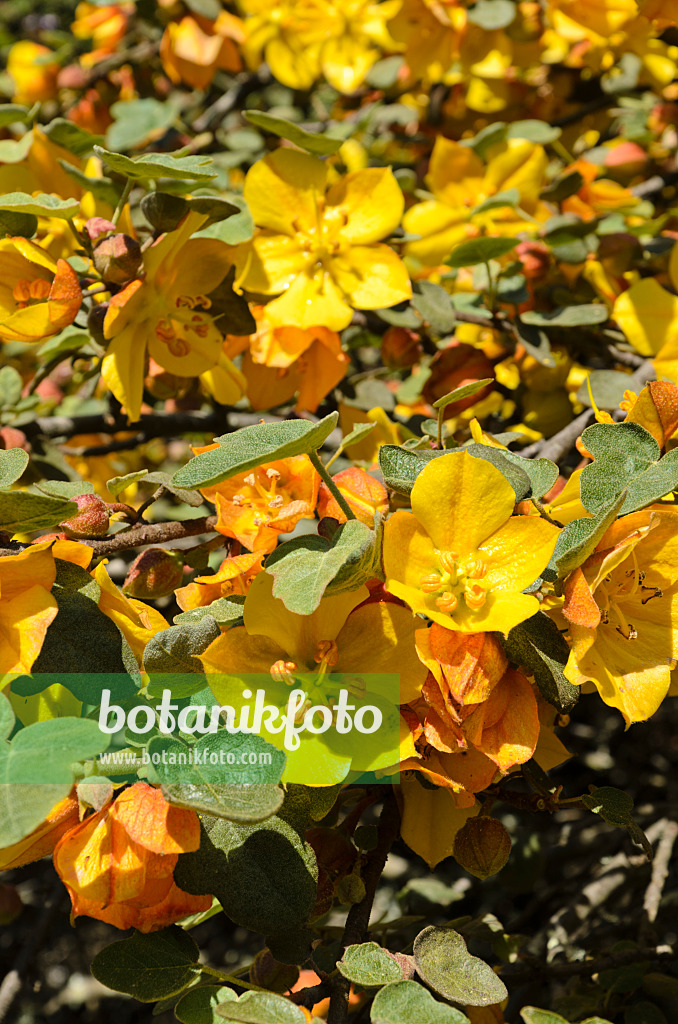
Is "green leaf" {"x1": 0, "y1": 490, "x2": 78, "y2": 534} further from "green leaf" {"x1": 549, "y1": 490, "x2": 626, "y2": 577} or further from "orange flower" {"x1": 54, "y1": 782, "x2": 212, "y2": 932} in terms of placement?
"green leaf" {"x1": 549, "y1": 490, "x2": 626, "y2": 577}

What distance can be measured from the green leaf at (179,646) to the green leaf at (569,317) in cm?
79

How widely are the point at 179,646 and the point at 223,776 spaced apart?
113mm

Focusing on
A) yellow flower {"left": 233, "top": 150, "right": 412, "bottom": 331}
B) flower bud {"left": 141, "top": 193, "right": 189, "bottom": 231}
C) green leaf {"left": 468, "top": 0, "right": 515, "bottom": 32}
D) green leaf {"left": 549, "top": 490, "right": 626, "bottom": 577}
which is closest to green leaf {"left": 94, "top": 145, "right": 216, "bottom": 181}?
flower bud {"left": 141, "top": 193, "right": 189, "bottom": 231}

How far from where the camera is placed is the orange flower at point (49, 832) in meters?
0.73

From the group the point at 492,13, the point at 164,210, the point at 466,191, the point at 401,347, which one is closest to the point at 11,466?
the point at 164,210

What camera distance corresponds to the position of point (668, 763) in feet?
7.82

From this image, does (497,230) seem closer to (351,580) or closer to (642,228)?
(642,228)

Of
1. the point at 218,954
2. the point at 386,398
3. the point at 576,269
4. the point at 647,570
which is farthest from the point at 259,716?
the point at 218,954

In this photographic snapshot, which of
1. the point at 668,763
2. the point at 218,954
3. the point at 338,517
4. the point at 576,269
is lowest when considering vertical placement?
the point at 218,954

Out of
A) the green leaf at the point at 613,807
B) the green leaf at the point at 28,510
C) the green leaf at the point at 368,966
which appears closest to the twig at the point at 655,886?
the green leaf at the point at 613,807

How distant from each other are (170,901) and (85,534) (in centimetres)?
35

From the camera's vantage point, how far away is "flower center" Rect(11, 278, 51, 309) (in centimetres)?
104

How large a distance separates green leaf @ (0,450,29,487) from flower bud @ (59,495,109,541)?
0.08 m

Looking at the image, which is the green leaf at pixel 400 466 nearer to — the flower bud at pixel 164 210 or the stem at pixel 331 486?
the stem at pixel 331 486
